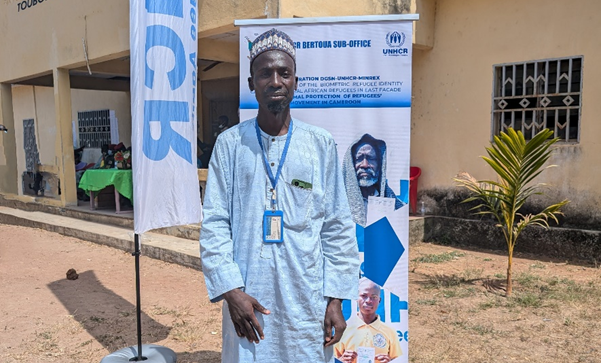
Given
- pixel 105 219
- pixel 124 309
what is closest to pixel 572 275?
pixel 124 309

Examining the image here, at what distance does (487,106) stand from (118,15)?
6007 millimetres

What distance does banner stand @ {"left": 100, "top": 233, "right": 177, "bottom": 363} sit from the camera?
332 centimetres

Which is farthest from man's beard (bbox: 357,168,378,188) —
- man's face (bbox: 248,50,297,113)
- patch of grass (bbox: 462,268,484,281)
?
patch of grass (bbox: 462,268,484,281)

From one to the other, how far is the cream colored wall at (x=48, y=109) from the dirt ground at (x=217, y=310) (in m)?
6.55

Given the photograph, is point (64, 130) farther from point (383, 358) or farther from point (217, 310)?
point (383, 358)

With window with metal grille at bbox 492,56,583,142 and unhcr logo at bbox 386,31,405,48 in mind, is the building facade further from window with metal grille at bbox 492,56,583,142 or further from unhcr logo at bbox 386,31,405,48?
unhcr logo at bbox 386,31,405,48

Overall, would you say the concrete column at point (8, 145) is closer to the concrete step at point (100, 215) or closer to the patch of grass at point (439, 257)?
the concrete step at point (100, 215)

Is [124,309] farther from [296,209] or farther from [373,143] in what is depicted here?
[296,209]

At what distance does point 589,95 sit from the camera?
20.0 ft

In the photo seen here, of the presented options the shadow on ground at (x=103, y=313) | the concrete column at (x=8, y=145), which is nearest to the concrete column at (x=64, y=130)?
the concrete column at (x=8, y=145)

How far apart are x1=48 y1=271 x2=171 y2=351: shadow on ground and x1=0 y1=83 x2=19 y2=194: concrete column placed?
22.7 feet

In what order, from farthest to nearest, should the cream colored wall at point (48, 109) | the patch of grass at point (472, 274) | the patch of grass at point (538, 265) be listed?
the cream colored wall at point (48, 109)
the patch of grass at point (538, 265)
the patch of grass at point (472, 274)

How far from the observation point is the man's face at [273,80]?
1821 mm

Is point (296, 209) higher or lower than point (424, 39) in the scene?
lower
